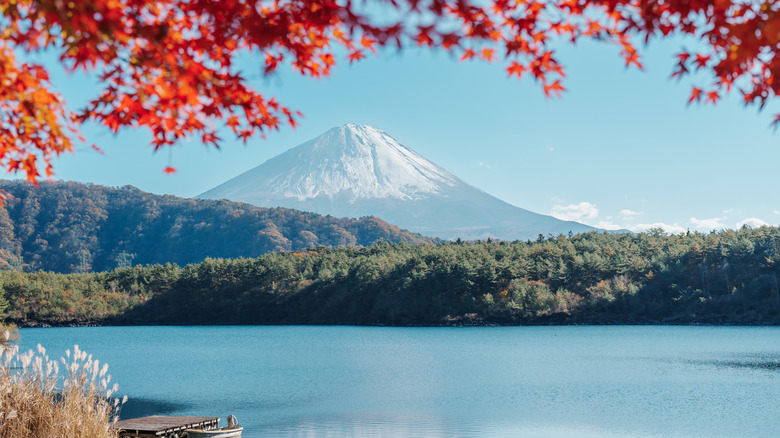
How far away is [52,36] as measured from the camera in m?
2.41

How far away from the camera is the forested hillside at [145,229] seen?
2702 inches

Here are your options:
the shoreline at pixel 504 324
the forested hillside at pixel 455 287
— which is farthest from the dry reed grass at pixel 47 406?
the shoreline at pixel 504 324

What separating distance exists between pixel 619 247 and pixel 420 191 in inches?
4651

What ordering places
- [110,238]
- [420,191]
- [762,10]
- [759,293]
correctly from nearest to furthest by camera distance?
[762,10] < [759,293] < [110,238] < [420,191]

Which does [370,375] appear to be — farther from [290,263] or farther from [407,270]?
[290,263]

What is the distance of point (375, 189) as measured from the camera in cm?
15738

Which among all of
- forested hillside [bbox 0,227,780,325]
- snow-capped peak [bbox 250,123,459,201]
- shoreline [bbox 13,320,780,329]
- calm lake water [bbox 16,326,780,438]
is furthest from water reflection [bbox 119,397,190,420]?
snow-capped peak [bbox 250,123,459,201]

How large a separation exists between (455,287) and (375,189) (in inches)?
4615

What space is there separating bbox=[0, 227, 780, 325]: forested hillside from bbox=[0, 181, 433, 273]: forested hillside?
70.3 feet

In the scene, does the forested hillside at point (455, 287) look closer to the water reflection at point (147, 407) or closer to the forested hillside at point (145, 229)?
the forested hillside at point (145, 229)

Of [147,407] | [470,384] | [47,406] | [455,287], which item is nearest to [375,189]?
[455,287]

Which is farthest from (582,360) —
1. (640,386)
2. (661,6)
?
(661,6)

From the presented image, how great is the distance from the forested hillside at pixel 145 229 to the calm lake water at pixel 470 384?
43372 millimetres

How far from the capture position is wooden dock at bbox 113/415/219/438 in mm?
7898
